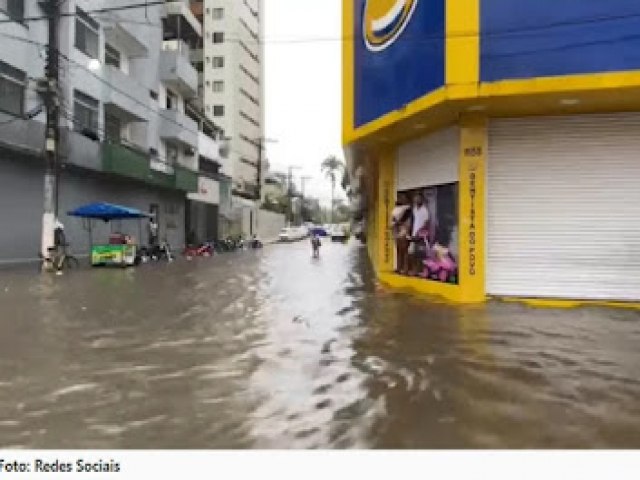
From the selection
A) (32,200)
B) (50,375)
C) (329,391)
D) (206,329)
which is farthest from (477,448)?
(32,200)

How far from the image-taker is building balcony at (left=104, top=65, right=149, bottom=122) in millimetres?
30188

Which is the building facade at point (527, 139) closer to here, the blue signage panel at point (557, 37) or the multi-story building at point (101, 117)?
the blue signage panel at point (557, 37)

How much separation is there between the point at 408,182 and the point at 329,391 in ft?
31.2

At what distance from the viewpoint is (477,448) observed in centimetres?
430

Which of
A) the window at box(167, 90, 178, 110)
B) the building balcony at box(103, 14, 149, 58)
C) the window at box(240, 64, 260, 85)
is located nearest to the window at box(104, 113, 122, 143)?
the building balcony at box(103, 14, 149, 58)

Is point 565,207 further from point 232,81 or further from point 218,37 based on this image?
point 218,37

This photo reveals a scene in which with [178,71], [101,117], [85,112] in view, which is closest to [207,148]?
[178,71]

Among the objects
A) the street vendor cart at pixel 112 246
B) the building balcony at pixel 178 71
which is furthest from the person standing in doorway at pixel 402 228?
the building balcony at pixel 178 71

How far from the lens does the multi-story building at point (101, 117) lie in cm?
2273

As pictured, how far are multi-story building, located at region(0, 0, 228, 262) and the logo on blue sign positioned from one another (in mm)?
4621

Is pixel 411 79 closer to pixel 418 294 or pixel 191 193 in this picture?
pixel 418 294

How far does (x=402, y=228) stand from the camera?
583 inches

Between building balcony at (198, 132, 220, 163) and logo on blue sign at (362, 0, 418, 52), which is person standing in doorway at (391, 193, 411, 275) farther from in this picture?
building balcony at (198, 132, 220, 163)

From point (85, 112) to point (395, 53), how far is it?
18.0 m
